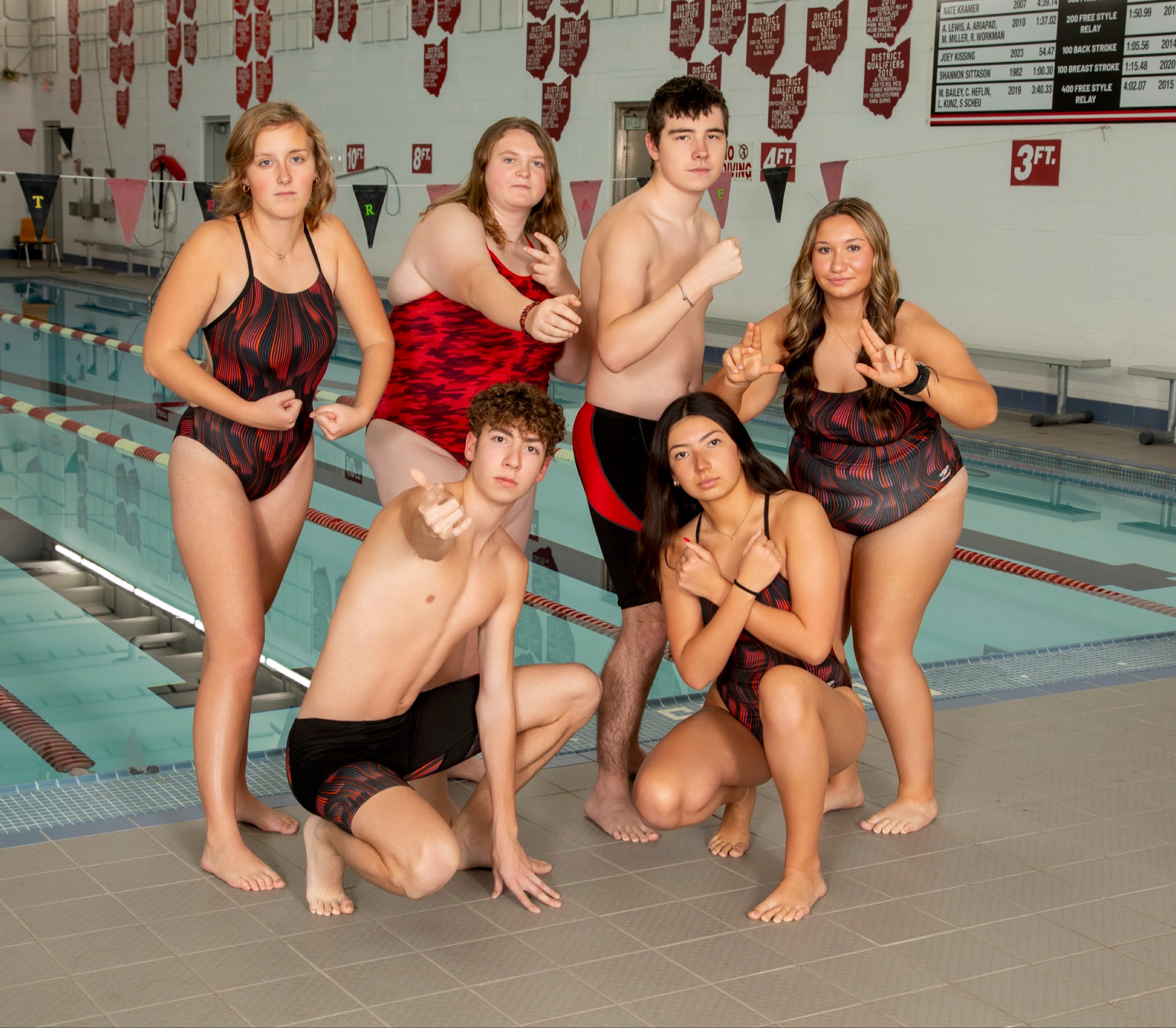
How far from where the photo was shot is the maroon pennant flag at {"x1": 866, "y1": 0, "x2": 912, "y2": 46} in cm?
995

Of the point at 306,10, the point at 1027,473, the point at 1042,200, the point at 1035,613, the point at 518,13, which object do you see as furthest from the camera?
the point at 306,10

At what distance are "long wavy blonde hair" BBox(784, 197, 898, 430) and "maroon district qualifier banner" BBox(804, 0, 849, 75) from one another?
7959 millimetres

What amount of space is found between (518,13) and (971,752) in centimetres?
1148

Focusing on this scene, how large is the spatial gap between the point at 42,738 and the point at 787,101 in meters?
8.78

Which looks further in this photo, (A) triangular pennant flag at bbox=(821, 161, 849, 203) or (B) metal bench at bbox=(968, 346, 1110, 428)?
(A) triangular pennant flag at bbox=(821, 161, 849, 203)

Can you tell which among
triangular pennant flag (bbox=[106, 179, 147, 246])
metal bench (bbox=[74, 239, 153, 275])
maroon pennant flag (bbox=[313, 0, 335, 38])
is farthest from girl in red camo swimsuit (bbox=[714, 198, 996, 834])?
metal bench (bbox=[74, 239, 153, 275])

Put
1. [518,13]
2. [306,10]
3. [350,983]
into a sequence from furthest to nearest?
[306,10]
[518,13]
[350,983]

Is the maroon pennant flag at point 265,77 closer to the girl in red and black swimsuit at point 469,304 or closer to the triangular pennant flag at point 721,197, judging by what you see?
the triangular pennant flag at point 721,197

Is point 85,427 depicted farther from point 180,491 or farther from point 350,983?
point 350,983

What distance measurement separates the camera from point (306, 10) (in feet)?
54.2

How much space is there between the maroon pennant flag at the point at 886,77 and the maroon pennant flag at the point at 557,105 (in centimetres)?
370

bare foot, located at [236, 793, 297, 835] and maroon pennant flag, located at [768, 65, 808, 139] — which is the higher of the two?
maroon pennant flag, located at [768, 65, 808, 139]

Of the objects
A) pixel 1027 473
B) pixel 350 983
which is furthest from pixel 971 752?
pixel 1027 473

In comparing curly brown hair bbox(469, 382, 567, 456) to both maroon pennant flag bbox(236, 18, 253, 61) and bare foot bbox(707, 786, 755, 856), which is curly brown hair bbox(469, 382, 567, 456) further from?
maroon pennant flag bbox(236, 18, 253, 61)
